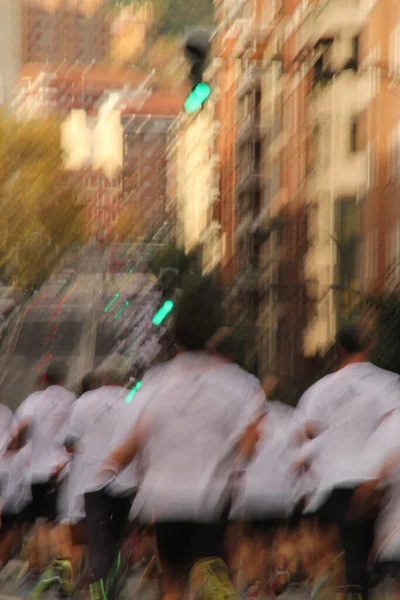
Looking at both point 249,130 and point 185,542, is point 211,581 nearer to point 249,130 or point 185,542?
point 185,542

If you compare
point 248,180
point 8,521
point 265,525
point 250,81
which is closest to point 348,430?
point 265,525

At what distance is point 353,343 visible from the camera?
5.80 meters

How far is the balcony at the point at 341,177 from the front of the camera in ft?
87.9

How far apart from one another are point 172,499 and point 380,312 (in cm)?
1075

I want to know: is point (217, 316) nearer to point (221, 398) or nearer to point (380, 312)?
point (221, 398)

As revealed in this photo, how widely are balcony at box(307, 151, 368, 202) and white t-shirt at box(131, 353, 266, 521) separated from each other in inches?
860

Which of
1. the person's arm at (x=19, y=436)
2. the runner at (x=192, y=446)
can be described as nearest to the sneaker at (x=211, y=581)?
the runner at (x=192, y=446)

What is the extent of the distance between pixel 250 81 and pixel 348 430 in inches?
1152

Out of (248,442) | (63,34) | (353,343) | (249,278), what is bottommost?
(249,278)

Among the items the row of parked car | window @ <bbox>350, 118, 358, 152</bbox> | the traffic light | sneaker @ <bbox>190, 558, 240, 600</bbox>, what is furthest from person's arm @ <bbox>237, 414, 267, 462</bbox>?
the row of parked car

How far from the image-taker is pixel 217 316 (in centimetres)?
508

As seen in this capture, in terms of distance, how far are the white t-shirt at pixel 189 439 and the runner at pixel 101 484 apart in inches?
65.3

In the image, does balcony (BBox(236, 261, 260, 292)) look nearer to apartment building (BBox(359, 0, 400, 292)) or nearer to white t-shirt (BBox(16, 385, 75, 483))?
apartment building (BBox(359, 0, 400, 292))

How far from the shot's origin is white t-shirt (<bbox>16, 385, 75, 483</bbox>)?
7840mm
